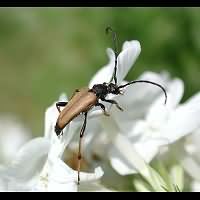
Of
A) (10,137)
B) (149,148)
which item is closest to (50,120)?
(149,148)

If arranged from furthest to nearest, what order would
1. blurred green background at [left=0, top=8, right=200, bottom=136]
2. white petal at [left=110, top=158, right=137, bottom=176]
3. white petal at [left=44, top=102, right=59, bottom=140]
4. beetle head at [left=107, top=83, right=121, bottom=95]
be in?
blurred green background at [left=0, top=8, right=200, bottom=136] → white petal at [left=110, top=158, right=137, bottom=176] → beetle head at [left=107, top=83, right=121, bottom=95] → white petal at [left=44, top=102, right=59, bottom=140]

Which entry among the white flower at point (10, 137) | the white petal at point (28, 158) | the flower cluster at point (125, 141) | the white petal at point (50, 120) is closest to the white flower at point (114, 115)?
the flower cluster at point (125, 141)

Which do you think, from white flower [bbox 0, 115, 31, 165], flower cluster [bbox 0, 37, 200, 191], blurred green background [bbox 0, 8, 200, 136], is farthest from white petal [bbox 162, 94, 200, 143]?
blurred green background [bbox 0, 8, 200, 136]

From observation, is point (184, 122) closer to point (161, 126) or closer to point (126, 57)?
point (161, 126)

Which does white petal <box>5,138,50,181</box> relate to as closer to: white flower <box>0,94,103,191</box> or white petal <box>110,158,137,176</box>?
white flower <box>0,94,103,191</box>

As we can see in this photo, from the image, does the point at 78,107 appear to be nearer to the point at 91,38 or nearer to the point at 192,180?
the point at 192,180

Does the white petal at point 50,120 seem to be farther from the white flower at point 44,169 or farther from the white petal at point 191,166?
the white petal at point 191,166
